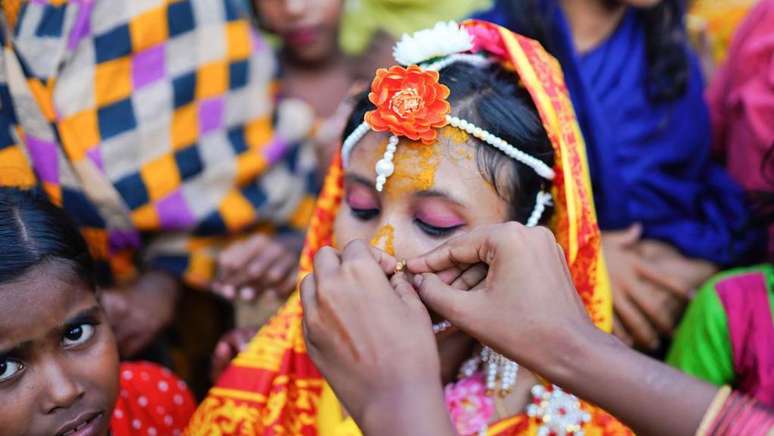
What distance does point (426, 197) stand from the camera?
64.7 inches

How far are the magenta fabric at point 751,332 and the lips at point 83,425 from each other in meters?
1.49

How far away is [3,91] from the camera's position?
82.4 inches

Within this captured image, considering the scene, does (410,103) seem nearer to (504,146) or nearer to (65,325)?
(504,146)

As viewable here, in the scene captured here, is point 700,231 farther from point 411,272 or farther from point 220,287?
point 220,287

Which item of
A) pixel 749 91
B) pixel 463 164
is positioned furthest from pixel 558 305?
pixel 749 91

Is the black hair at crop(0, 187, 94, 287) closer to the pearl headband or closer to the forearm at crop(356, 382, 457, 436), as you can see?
the pearl headband

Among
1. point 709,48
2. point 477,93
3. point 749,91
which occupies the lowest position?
point 709,48

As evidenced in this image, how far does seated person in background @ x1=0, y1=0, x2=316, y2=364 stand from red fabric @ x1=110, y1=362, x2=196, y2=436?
A: 0.29 m

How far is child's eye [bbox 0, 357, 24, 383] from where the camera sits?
1480 millimetres

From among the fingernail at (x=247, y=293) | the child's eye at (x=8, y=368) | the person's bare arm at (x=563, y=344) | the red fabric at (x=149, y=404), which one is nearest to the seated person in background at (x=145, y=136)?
the fingernail at (x=247, y=293)

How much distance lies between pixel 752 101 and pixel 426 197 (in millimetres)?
1252

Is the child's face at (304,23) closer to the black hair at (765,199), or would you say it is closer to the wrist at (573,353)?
the black hair at (765,199)

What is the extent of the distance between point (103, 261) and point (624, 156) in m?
1.60

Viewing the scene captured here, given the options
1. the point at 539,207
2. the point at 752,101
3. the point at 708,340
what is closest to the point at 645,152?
the point at 752,101
